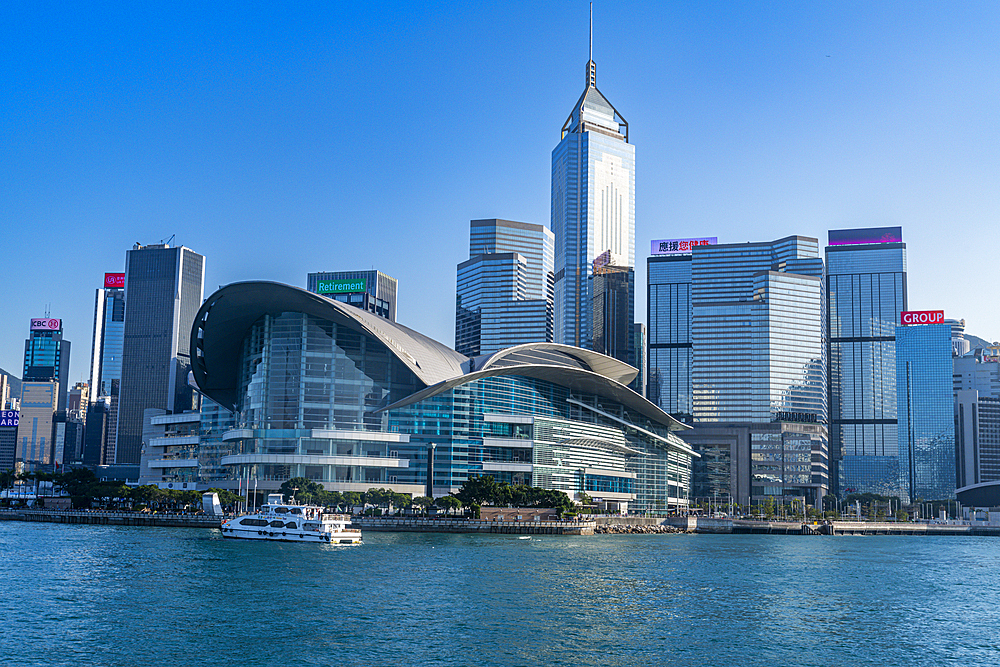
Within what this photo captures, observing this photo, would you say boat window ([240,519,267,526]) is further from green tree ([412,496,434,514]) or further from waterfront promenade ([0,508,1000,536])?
green tree ([412,496,434,514])

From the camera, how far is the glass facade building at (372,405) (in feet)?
366

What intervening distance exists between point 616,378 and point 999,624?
10984 cm

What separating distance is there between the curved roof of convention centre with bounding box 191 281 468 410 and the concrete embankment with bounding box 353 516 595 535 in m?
21.6

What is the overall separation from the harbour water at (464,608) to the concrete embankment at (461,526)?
23924mm

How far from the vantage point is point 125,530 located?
295ft

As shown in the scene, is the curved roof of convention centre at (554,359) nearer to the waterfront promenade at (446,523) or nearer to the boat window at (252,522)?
the waterfront promenade at (446,523)

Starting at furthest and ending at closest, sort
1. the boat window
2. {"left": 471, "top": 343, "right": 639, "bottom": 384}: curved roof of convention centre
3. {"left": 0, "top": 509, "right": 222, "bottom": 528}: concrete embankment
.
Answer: {"left": 471, "top": 343, "right": 639, "bottom": 384}: curved roof of convention centre
{"left": 0, "top": 509, "right": 222, "bottom": 528}: concrete embankment
the boat window

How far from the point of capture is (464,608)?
140ft

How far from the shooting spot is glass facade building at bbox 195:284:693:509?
366ft

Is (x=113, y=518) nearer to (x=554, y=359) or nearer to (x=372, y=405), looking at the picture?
(x=372, y=405)

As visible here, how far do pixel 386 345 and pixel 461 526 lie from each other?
25.6m

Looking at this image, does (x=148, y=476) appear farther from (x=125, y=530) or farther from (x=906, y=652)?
(x=906, y=652)

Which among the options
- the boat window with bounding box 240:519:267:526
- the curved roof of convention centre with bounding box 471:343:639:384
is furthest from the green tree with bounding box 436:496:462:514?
the boat window with bounding box 240:519:267:526

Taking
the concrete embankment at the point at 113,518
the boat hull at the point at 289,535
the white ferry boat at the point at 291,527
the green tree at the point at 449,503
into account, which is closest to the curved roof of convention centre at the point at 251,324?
the green tree at the point at 449,503
